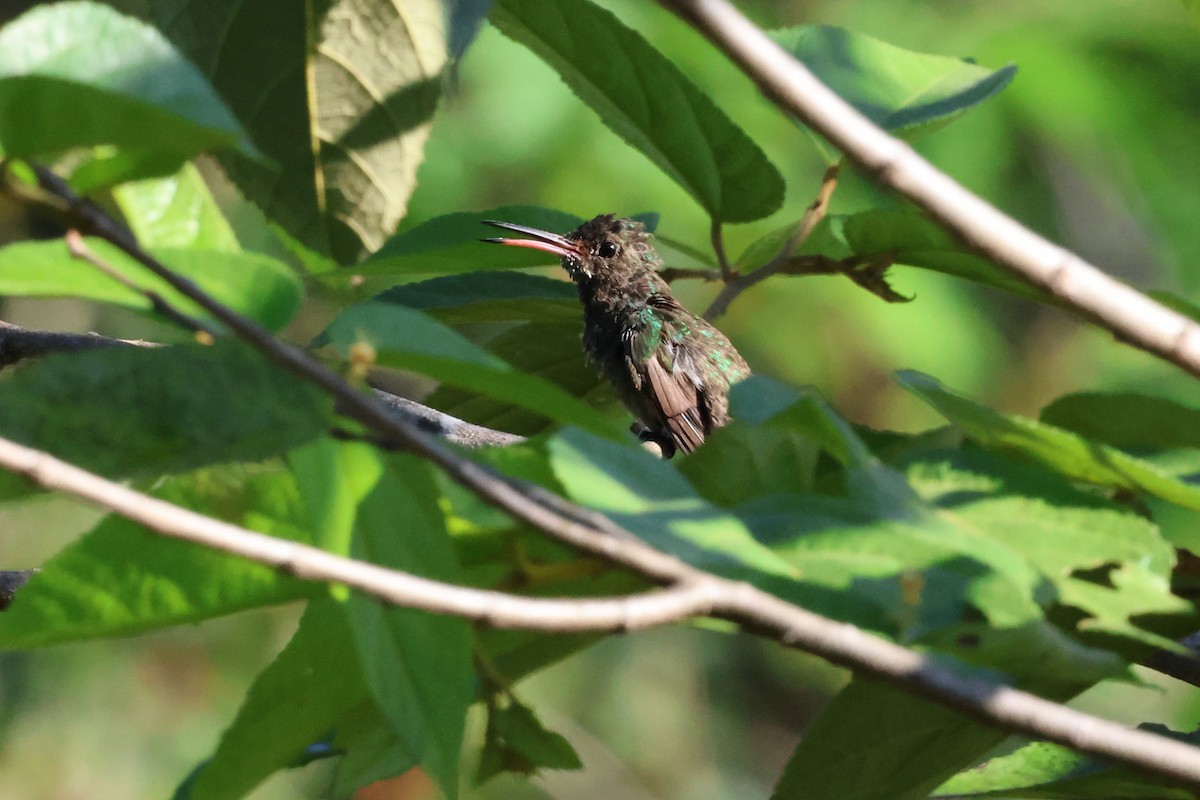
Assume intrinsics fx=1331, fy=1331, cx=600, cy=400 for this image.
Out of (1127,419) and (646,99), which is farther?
(646,99)

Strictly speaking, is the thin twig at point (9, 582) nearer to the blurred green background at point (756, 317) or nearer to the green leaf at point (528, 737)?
the green leaf at point (528, 737)

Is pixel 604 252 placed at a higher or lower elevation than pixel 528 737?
higher

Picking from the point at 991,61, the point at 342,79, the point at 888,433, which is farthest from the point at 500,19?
the point at 991,61

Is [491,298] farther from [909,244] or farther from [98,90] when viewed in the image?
[98,90]

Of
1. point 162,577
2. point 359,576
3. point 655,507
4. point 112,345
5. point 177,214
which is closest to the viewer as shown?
point 359,576

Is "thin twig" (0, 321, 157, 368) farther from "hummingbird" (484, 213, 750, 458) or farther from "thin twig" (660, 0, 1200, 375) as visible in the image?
"hummingbird" (484, 213, 750, 458)

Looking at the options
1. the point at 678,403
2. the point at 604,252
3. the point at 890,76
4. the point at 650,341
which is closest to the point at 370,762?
the point at 890,76
